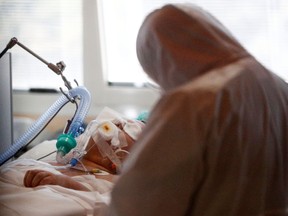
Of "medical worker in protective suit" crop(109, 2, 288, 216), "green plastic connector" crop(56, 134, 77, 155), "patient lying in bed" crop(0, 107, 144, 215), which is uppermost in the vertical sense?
"medical worker in protective suit" crop(109, 2, 288, 216)

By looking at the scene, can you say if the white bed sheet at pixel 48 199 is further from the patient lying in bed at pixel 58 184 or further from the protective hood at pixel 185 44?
the protective hood at pixel 185 44

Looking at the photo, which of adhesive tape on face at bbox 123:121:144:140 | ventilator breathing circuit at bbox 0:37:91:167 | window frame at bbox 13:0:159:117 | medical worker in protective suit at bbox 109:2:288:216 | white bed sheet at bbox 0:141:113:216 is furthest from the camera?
window frame at bbox 13:0:159:117

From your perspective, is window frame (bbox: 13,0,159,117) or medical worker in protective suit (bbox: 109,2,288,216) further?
window frame (bbox: 13,0,159,117)

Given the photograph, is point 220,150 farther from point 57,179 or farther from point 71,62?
point 71,62

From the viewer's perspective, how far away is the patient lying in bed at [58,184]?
1.37 metres

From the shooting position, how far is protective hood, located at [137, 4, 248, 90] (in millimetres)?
958

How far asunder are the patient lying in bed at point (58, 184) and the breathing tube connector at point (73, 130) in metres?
0.06

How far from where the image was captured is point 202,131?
2.91ft

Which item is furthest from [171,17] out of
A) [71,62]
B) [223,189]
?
[71,62]

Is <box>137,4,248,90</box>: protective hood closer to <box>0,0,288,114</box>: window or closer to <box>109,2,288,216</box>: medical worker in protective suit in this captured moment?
<box>109,2,288,216</box>: medical worker in protective suit

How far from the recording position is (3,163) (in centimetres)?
179

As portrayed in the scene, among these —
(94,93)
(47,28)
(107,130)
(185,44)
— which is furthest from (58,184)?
(47,28)

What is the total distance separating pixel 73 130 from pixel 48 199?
1.97 ft

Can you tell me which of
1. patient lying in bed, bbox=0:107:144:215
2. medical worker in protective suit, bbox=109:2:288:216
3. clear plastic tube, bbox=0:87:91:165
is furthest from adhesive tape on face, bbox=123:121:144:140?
medical worker in protective suit, bbox=109:2:288:216
